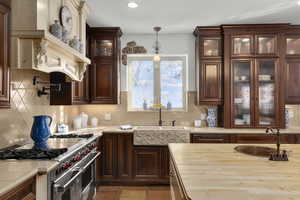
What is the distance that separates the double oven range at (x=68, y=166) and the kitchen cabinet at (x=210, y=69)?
206 cm

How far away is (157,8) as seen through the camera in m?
2.96

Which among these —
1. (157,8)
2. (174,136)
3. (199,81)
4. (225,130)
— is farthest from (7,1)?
(225,130)

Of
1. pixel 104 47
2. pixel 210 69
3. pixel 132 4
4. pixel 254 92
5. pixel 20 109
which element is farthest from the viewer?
pixel 104 47

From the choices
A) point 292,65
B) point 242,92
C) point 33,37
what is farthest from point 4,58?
point 292,65

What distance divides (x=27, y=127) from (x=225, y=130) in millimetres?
2761

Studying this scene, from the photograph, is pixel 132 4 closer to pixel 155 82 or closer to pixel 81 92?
pixel 81 92

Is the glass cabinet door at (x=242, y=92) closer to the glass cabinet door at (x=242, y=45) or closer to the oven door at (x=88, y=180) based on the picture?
the glass cabinet door at (x=242, y=45)

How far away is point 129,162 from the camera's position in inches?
136

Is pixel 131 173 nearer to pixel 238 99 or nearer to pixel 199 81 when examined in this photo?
pixel 199 81

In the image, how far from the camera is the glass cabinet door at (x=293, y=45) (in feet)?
11.9

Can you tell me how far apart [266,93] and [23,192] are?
3564mm

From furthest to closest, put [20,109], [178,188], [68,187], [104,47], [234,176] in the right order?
[104,47]
[20,109]
[68,187]
[178,188]
[234,176]

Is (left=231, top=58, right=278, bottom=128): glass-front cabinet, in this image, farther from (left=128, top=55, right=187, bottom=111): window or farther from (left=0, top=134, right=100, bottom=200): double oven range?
(left=0, top=134, right=100, bottom=200): double oven range

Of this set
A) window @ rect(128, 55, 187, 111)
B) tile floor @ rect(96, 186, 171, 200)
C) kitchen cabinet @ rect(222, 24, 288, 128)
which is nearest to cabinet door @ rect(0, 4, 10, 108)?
tile floor @ rect(96, 186, 171, 200)
